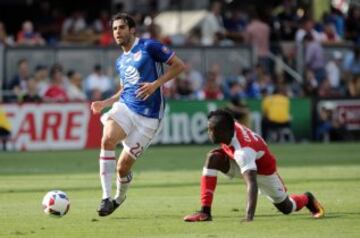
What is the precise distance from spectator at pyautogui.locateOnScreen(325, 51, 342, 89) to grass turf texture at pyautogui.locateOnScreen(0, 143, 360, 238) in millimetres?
7317

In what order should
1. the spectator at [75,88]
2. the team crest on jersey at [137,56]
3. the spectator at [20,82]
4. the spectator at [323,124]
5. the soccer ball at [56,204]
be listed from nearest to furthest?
the soccer ball at [56,204], the team crest on jersey at [137,56], the spectator at [20,82], the spectator at [75,88], the spectator at [323,124]

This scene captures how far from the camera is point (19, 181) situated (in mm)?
17750

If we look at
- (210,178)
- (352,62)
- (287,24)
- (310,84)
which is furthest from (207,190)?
(287,24)

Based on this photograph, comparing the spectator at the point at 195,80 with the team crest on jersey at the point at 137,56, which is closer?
the team crest on jersey at the point at 137,56

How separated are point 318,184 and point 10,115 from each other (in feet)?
39.0

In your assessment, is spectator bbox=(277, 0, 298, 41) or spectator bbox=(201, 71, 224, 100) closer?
spectator bbox=(201, 71, 224, 100)

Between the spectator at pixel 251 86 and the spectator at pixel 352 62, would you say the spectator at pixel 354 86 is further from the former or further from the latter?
the spectator at pixel 251 86

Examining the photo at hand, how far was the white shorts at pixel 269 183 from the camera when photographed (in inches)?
462

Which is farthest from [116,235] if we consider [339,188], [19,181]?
[19,181]

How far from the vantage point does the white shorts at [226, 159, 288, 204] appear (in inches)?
462

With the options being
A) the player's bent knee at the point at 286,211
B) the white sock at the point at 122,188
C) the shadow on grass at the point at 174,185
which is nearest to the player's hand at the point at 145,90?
the white sock at the point at 122,188

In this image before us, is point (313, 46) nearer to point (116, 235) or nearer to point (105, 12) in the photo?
point (105, 12)

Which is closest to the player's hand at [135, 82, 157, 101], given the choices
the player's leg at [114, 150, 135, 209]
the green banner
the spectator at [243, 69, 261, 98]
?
the player's leg at [114, 150, 135, 209]

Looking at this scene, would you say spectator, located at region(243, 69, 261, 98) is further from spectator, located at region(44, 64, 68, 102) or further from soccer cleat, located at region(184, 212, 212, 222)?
soccer cleat, located at region(184, 212, 212, 222)
